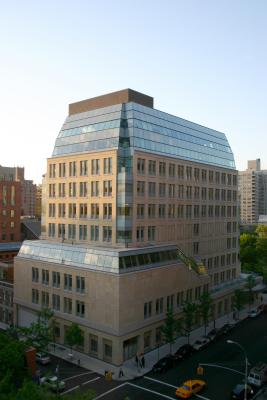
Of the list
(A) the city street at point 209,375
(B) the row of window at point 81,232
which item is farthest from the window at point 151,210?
(A) the city street at point 209,375

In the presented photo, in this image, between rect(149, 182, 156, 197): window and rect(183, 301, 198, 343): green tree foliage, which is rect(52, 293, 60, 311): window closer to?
rect(183, 301, 198, 343): green tree foliage

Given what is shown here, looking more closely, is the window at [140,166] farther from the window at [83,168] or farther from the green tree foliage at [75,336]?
the green tree foliage at [75,336]

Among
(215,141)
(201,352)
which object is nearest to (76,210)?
(201,352)

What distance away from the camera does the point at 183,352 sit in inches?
2293

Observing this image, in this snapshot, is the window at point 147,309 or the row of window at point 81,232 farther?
the row of window at point 81,232

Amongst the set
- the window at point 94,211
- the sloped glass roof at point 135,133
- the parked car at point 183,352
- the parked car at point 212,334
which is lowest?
the parked car at point 212,334

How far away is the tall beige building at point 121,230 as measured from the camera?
2293 inches

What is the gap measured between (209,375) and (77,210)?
115ft

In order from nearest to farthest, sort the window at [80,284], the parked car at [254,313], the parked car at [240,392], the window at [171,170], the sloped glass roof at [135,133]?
the parked car at [240,392], the window at [80,284], the sloped glass roof at [135,133], the window at [171,170], the parked car at [254,313]

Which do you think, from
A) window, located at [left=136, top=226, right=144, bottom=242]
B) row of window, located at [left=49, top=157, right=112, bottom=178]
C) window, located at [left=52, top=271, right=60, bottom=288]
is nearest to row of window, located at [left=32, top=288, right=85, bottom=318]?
window, located at [left=52, top=271, right=60, bottom=288]

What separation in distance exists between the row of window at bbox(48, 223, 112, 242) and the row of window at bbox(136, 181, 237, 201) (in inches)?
336

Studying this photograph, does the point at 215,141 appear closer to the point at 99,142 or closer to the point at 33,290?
the point at 99,142

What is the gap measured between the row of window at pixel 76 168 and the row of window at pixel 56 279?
59.2 ft

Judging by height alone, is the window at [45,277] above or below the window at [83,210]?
below
